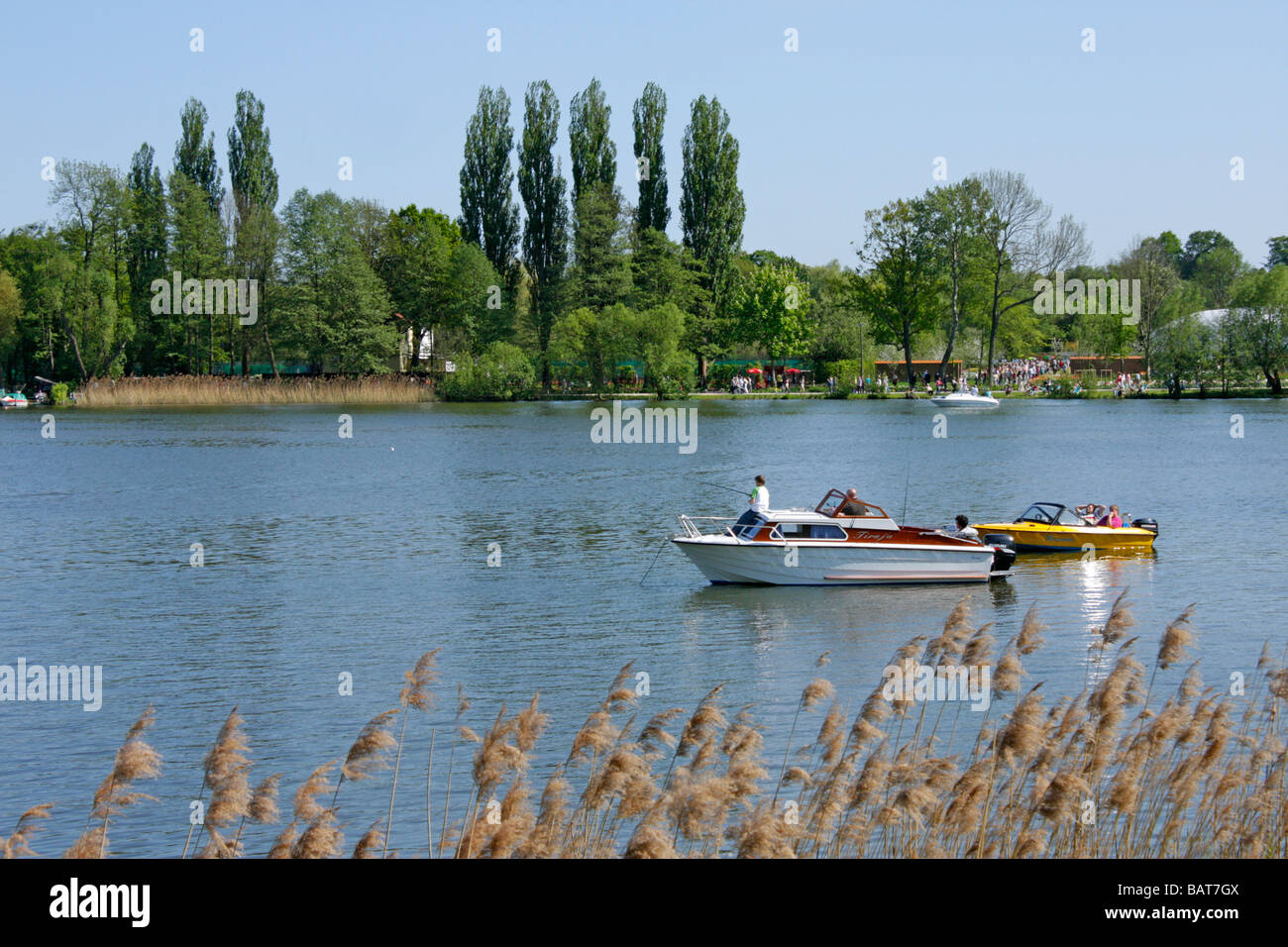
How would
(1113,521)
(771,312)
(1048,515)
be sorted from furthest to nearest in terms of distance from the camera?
1. (771,312)
2. (1048,515)
3. (1113,521)

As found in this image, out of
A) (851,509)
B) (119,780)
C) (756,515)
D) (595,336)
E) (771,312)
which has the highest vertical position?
(771,312)

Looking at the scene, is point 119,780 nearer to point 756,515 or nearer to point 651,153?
point 756,515

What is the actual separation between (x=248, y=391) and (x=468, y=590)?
96708 millimetres

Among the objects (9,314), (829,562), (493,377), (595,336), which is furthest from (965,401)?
(829,562)

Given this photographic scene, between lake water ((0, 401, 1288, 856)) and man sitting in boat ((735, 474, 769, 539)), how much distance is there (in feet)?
4.89

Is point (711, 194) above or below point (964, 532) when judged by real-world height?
above

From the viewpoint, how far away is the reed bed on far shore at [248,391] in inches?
4683

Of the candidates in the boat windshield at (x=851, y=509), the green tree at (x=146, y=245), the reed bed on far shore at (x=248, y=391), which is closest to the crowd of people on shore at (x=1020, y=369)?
the reed bed on far shore at (x=248, y=391)

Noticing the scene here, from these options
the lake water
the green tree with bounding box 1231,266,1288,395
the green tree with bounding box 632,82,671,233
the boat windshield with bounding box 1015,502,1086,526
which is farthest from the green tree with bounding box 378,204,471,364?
the boat windshield with bounding box 1015,502,1086,526

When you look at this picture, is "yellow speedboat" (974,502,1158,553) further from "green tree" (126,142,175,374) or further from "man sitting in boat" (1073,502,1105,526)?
"green tree" (126,142,175,374)

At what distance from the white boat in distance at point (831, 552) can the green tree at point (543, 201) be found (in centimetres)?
8965

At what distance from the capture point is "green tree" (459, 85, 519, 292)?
117 metres

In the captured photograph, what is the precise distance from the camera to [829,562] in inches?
1258
